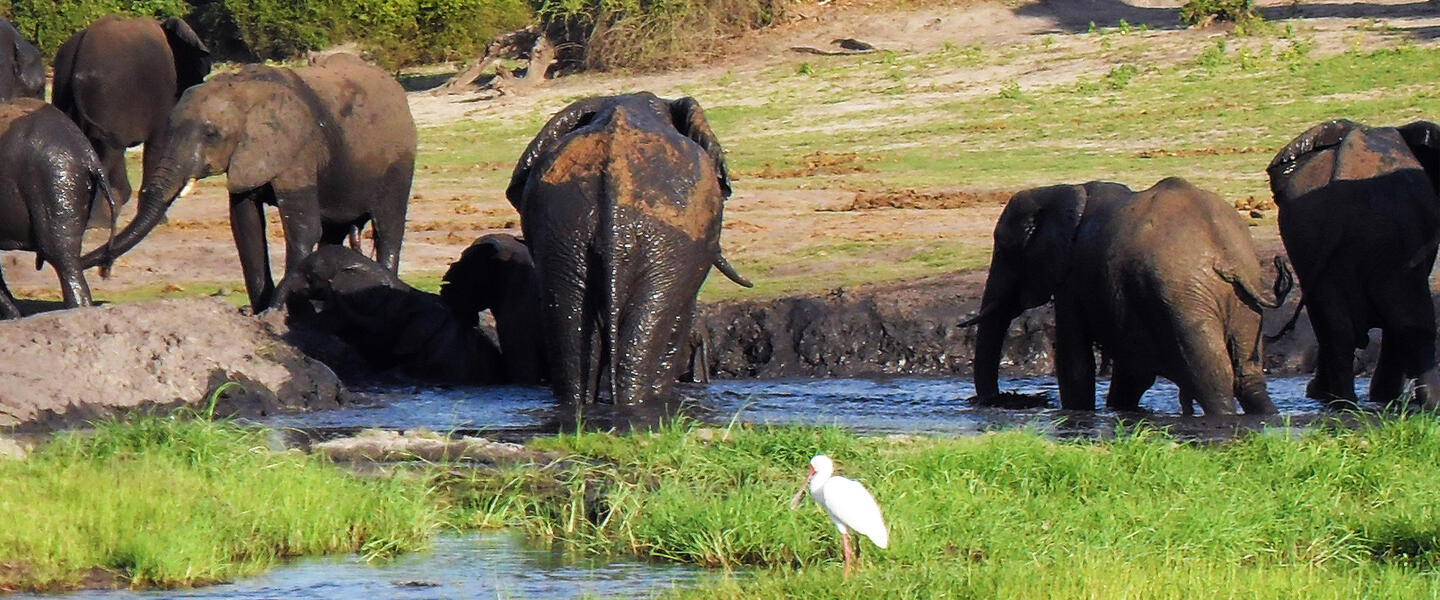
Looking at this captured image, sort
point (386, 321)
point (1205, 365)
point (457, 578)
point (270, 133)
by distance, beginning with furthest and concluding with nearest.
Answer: point (270, 133), point (386, 321), point (1205, 365), point (457, 578)

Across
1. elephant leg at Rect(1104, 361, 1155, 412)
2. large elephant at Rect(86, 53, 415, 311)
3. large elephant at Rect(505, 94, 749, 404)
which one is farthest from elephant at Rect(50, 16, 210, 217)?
elephant leg at Rect(1104, 361, 1155, 412)

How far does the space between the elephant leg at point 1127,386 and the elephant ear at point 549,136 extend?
2507mm

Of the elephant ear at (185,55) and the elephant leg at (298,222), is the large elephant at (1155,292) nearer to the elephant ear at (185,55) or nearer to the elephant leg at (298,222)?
the elephant leg at (298,222)

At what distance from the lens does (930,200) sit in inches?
647

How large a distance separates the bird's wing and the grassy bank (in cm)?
170

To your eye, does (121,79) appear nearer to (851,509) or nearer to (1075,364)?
(1075,364)

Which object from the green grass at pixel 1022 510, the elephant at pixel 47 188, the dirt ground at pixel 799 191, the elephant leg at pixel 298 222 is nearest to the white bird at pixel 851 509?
the green grass at pixel 1022 510

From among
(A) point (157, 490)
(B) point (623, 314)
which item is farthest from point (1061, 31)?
(A) point (157, 490)

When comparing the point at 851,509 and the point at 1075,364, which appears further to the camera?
the point at 1075,364

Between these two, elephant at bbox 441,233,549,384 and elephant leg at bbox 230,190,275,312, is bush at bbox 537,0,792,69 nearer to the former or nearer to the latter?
elephant leg at bbox 230,190,275,312

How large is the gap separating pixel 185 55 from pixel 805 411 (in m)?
7.43

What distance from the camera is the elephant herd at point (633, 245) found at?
9.18m

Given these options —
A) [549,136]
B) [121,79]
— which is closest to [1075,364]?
[549,136]

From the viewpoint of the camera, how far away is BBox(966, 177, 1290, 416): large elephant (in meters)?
9.12
